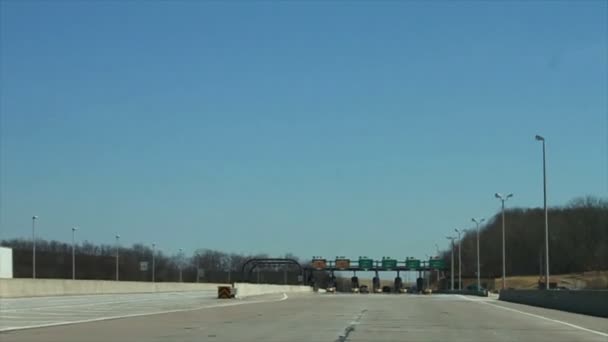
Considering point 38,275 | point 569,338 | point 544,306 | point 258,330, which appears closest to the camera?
point 569,338

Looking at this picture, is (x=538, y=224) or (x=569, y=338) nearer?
(x=569, y=338)

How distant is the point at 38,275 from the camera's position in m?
133

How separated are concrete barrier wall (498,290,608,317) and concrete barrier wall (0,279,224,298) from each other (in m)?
31.3

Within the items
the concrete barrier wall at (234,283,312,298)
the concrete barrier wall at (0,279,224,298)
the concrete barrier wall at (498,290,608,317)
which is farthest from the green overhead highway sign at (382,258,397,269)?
the concrete barrier wall at (498,290,608,317)

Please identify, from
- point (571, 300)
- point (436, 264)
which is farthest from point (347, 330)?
point (436, 264)

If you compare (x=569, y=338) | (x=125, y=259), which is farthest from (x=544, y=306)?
(x=125, y=259)

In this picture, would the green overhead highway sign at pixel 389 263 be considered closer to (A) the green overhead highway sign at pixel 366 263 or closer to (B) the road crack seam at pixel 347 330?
(A) the green overhead highway sign at pixel 366 263

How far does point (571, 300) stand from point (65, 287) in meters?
36.1

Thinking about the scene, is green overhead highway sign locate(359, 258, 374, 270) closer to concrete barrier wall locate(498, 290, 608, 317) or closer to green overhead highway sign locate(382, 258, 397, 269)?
green overhead highway sign locate(382, 258, 397, 269)

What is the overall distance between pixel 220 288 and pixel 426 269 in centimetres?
12027

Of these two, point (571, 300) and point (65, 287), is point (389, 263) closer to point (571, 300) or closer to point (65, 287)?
point (65, 287)

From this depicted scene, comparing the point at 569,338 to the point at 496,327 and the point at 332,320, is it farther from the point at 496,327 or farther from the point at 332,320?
the point at 332,320

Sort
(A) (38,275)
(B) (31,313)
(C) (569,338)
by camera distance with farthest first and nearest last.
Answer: (A) (38,275) < (B) (31,313) < (C) (569,338)

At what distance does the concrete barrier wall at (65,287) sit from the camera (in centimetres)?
5162
